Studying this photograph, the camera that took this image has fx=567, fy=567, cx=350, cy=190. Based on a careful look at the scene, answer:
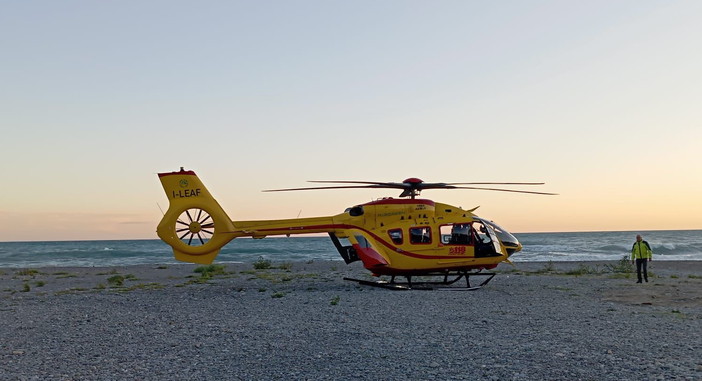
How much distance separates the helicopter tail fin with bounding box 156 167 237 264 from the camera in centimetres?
1753

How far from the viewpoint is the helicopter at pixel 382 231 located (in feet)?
57.4

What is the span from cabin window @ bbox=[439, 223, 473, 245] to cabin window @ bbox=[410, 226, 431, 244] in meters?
0.43

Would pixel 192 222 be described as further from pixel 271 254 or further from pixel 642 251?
pixel 271 254

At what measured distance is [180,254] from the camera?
17547 millimetres

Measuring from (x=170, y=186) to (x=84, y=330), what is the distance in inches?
311

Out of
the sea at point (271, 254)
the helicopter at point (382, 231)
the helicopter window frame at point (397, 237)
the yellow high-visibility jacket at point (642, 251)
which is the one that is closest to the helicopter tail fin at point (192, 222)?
the helicopter at point (382, 231)

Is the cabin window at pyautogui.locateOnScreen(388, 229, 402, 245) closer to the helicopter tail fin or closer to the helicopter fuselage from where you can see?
the helicopter fuselage

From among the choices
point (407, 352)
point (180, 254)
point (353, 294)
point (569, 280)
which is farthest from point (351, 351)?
point (569, 280)

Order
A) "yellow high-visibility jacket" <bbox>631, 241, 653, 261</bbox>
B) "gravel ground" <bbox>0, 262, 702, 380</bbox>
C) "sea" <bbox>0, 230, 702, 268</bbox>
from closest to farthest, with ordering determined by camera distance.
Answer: "gravel ground" <bbox>0, 262, 702, 380</bbox> → "yellow high-visibility jacket" <bbox>631, 241, 653, 261</bbox> → "sea" <bbox>0, 230, 702, 268</bbox>

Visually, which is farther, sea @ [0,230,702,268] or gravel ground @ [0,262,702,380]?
sea @ [0,230,702,268]

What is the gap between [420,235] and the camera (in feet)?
57.6

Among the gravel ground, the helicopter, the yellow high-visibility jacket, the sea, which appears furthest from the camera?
the sea

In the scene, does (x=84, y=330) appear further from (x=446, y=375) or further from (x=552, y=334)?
(x=552, y=334)

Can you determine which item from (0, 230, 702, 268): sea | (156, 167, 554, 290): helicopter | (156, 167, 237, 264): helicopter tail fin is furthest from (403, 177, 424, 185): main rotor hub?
(0, 230, 702, 268): sea
